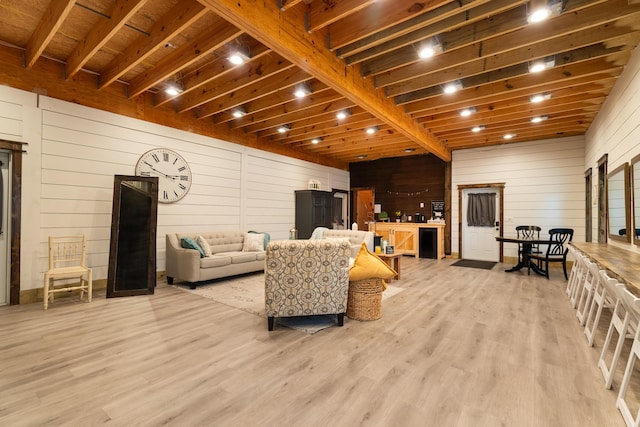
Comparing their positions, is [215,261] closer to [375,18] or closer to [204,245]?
[204,245]

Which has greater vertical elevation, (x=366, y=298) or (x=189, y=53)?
(x=189, y=53)

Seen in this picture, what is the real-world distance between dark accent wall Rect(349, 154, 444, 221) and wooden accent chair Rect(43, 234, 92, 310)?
7593mm

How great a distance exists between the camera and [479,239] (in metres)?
7.95

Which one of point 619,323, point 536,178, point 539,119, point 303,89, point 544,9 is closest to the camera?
point 619,323

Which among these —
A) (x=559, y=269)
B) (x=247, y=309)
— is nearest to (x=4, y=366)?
(x=247, y=309)

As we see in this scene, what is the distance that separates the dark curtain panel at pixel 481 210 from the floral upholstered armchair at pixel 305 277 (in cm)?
619

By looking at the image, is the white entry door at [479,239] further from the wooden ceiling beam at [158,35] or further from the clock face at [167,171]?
the wooden ceiling beam at [158,35]

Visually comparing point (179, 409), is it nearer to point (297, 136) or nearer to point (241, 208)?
point (241, 208)

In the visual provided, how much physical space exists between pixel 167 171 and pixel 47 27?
8.24 ft

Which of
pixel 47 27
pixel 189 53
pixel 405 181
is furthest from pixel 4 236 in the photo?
pixel 405 181

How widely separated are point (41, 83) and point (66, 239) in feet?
6.97

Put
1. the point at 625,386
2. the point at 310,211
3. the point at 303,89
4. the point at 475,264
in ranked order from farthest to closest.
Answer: the point at 310,211 → the point at 475,264 → the point at 303,89 → the point at 625,386

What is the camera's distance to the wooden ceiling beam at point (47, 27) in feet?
9.30

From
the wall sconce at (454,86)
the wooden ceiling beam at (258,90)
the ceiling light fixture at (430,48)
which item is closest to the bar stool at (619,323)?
the ceiling light fixture at (430,48)
